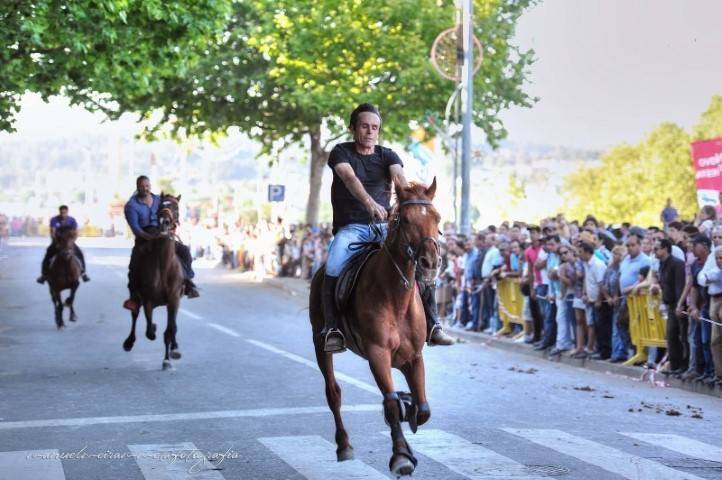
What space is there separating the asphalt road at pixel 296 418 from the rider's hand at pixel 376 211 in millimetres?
1848

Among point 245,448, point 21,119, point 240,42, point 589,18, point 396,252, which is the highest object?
point 589,18

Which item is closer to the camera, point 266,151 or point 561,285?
point 561,285

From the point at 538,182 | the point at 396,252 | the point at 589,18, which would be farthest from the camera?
the point at 538,182

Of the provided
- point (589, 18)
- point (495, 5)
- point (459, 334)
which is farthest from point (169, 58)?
point (589, 18)

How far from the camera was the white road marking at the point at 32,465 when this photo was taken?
342 inches

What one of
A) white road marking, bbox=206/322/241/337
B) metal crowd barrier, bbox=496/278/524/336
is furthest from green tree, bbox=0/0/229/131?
metal crowd barrier, bbox=496/278/524/336

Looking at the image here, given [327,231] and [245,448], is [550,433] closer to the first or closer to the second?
[245,448]

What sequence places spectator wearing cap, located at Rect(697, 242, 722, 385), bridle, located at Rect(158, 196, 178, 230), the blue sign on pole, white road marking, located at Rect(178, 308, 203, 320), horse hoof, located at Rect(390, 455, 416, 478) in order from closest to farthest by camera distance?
1. horse hoof, located at Rect(390, 455, 416, 478)
2. spectator wearing cap, located at Rect(697, 242, 722, 385)
3. bridle, located at Rect(158, 196, 178, 230)
4. white road marking, located at Rect(178, 308, 203, 320)
5. the blue sign on pole

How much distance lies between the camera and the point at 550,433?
10891 mm

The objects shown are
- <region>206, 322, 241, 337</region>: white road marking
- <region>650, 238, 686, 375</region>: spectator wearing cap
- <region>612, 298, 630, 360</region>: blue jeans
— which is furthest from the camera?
<region>206, 322, 241, 337</region>: white road marking

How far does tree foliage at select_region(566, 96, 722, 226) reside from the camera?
2997 inches

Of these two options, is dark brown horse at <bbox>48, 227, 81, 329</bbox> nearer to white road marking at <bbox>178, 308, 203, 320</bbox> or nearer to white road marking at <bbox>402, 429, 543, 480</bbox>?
white road marking at <bbox>178, 308, 203, 320</bbox>

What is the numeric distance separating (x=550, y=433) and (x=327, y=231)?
30991 mm

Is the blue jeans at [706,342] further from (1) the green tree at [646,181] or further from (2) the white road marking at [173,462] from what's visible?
(1) the green tree at [646,181]
